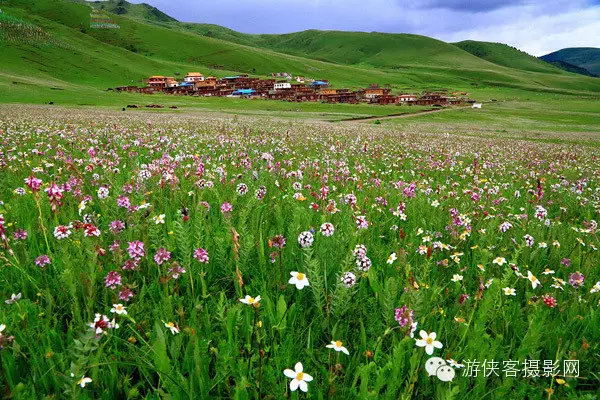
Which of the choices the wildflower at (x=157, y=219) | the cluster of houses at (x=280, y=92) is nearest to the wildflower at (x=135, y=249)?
the wildflower at (x=157, y=219)

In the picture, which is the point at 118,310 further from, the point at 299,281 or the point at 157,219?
the point at 157,219

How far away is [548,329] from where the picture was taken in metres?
2.97

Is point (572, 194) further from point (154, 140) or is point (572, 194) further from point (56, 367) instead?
point (154, 140)

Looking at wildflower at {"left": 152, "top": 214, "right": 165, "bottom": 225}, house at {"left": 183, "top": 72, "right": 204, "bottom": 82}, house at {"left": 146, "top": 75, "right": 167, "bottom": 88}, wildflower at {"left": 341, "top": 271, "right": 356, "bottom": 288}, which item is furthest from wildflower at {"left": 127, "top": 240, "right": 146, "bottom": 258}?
house at {"left": 183, "top": 72, "right": 204, "bottom": 82}

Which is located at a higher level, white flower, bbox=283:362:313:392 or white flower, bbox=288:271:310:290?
white flower, bbox=288:271:310:290

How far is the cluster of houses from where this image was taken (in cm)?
12812

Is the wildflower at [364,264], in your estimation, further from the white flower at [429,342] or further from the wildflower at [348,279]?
the white flower at [429,342]

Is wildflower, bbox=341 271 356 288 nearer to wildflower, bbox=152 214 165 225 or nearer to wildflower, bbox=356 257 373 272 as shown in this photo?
wildflower, bbox=356 257 373 272

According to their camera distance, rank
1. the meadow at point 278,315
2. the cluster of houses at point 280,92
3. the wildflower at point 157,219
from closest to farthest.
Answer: the meadow at point 278,315 → the wildflower at point 157,219 → the cluster of houses at point 280,92

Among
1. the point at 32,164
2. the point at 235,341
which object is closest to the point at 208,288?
the point at 235,341

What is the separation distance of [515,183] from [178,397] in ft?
35.9

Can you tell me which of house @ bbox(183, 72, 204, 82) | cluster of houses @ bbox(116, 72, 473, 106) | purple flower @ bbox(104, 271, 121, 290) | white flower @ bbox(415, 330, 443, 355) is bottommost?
white flower @ bbox(415, 330, 443, 355)

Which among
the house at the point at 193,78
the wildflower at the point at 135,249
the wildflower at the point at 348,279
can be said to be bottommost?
the wildflower at the point at 348,279

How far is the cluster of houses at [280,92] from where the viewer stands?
128125 mm
